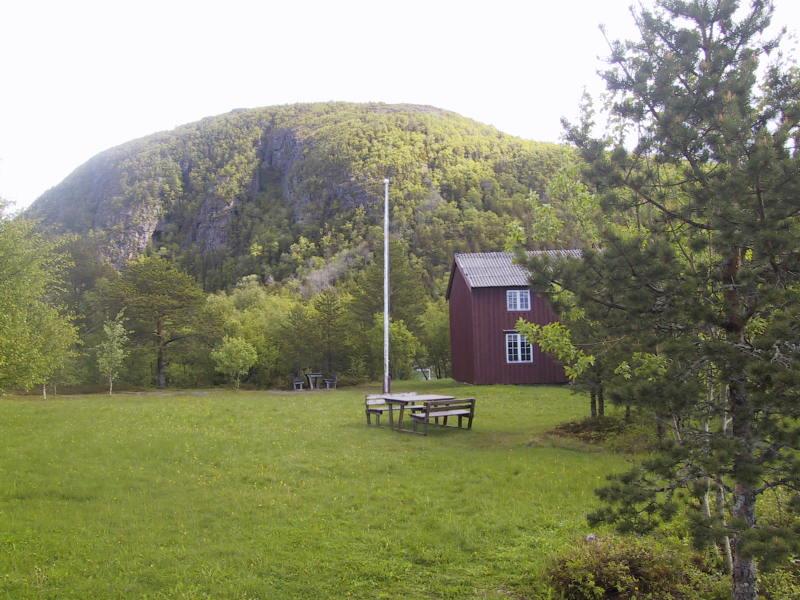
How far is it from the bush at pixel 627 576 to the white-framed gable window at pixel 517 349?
78.6 ft

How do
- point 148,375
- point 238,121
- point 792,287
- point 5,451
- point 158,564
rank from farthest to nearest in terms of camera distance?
point 238,121 < point 148,375 < point 5,451 < point 158,564 < point 792,287

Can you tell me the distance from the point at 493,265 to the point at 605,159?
25791 millimetres

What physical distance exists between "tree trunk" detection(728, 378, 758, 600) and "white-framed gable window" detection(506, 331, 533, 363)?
25.0 meters

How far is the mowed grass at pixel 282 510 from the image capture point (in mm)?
5926

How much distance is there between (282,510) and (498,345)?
22482mm

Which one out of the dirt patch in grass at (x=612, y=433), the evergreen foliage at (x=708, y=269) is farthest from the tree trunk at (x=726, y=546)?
the dirt patch in grass at (x=612, y=433)

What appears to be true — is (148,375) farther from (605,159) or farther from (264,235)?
(264,235)

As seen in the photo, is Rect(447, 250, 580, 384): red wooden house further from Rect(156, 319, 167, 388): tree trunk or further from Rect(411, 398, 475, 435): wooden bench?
Rect(156, 319, 167, 388): tree trunk

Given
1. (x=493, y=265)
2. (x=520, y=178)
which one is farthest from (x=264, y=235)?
(x=493, y=265)

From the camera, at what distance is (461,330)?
3219 cm

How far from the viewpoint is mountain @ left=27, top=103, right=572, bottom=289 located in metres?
83.9

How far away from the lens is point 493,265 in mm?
31016

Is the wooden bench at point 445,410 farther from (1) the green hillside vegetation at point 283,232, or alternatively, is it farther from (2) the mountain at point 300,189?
(2) the mountain at point 300,189

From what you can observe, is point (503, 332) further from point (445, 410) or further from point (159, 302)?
point (159, 302)
